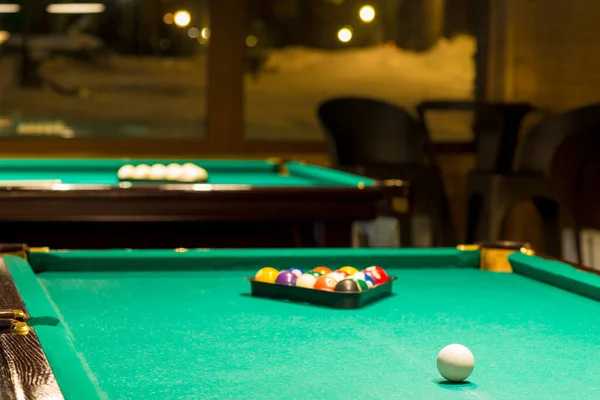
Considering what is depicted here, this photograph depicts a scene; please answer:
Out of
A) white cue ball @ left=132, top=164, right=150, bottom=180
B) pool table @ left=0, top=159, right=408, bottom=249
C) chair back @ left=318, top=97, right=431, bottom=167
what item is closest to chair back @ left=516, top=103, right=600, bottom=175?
chair back @ left=318, top=97, right=431, bottom=167

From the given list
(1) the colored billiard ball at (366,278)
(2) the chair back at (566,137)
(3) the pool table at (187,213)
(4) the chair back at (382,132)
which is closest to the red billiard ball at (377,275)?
(1) the colored billiard ball at (366,278)

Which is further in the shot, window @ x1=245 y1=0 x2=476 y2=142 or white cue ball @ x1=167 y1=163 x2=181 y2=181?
window @ x1=245 y1=0 x2=476 y2=142

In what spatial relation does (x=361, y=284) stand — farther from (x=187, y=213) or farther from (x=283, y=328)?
(x=187, y=213)

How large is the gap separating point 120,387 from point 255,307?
0.63 m

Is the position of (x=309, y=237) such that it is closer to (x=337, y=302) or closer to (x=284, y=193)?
(x=284, y=193)

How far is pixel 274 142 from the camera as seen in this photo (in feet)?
20.1

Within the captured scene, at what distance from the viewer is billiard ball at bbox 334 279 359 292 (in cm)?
183

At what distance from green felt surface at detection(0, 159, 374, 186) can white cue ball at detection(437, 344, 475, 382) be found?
2.32 meters

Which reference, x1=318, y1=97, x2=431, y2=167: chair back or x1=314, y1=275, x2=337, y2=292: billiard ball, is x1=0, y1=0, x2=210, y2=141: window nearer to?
x1=318, y1=97, x2=431, y2=167: chair back

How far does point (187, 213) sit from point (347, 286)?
4.39 ft

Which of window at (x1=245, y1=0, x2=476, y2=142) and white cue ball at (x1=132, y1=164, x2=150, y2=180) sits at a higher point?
window at (x1=245, y1=0, x2=476, y2=142)

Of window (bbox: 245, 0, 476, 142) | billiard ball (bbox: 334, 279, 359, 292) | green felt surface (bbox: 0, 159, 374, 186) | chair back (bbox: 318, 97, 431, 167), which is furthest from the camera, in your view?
window (bbox: 245, 0, 476, 142)

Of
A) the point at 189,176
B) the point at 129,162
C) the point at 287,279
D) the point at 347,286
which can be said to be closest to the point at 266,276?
the point at 287,279

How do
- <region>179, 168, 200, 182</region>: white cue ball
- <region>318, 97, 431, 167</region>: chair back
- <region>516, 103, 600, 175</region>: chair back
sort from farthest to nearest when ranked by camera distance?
<region>318, 97, 431, 167</region>: chair back
<region>516, 103, 600, 175</region>: chair back
<region>179, 168, 200, 182</region>: white cue ball
